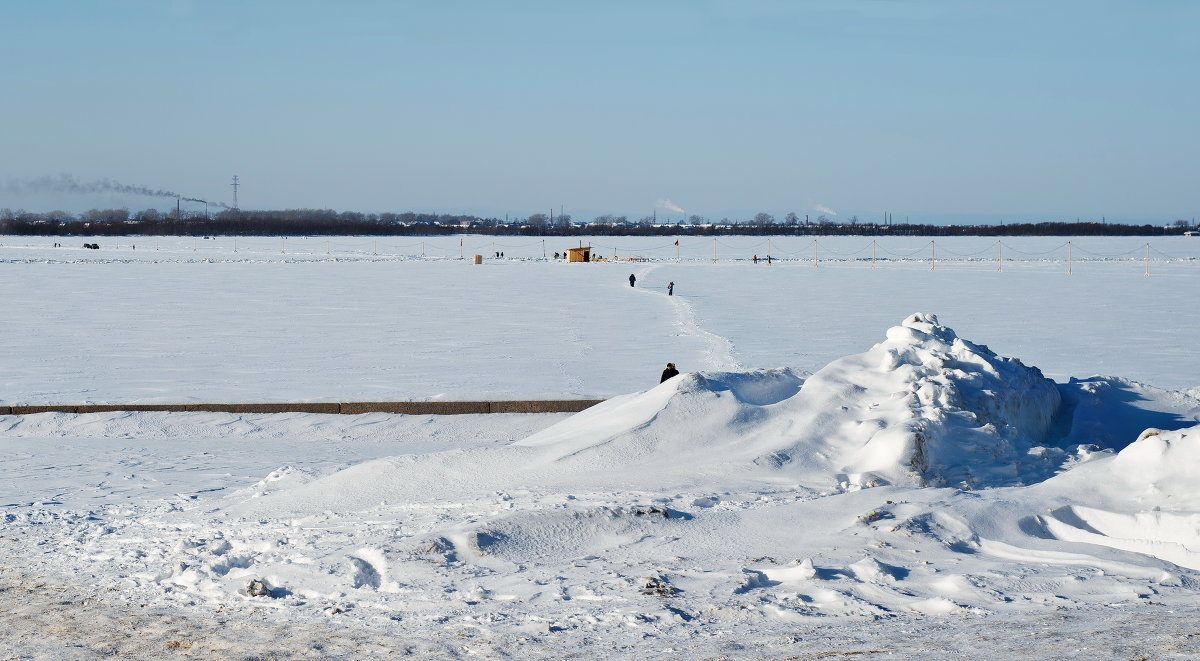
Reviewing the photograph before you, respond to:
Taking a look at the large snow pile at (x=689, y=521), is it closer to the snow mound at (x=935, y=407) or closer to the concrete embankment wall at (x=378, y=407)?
the snow mound at (x=935, y=407)

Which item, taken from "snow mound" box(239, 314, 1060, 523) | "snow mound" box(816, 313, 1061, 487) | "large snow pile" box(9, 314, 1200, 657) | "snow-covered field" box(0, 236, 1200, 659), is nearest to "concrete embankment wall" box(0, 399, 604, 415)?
"snow-covered field" box(0, 236, 1200, 659)

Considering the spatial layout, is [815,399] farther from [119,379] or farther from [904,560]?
[119,379]

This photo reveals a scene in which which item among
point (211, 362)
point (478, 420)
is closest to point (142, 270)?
point (211, 362)

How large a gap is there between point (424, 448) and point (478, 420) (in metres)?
1.02

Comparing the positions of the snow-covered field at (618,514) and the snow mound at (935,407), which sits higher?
the snow mound at (935,407)

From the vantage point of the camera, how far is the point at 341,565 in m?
5.84

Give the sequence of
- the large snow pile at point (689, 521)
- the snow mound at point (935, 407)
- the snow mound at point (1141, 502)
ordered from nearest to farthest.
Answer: the large snow pile at point (689, 521) → the snow mound at point (1141, 502) → the snow mound at point (935, 407)

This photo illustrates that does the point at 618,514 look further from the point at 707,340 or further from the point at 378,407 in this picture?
the point at 707,340

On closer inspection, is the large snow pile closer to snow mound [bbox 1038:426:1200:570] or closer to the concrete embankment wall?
snow mound [bbox 1038:426:1200:570]

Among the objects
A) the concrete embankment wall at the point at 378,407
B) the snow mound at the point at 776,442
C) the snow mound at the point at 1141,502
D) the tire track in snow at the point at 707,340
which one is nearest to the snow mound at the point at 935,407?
the snow mound at the point at 776,442

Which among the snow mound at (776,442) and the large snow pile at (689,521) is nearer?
the large snow pile at (689,521)

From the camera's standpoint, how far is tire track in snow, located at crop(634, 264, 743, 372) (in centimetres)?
1572

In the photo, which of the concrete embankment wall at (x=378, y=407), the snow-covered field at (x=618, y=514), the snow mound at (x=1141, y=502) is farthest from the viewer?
the concrete embankment wall at (x=378, y=407)

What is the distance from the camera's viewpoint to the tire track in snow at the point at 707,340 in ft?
51.6
